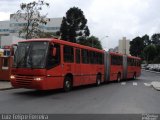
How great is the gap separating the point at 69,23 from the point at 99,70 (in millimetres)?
54670

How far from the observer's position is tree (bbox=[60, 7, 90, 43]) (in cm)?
7950

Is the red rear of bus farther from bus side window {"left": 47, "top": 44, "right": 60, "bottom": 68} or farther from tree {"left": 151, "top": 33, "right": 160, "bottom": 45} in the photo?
tree {"left": 151, "top": 33, "right": 160, "bottom": 45}

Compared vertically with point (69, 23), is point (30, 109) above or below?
below

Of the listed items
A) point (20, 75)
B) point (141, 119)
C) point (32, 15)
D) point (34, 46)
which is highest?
point (32, 15)

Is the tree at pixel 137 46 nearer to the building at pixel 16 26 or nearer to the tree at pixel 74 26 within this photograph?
the building at pixel 16 26

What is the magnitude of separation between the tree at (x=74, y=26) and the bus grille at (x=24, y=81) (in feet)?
204

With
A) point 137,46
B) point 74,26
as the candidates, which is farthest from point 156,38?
point 74,26

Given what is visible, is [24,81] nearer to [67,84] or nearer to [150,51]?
[67,84]

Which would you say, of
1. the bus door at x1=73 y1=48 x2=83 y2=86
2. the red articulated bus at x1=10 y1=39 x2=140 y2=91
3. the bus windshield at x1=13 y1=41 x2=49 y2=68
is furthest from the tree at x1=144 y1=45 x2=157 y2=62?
the bus windshield at x1=13 y1=41 x2=49 y2=68

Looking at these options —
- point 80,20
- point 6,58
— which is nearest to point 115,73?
point 6,58

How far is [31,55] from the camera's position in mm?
17328

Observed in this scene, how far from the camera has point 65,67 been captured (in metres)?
19.3

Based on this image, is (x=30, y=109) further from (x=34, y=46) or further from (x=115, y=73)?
(x=115, y=73)

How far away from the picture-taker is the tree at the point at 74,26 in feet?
261
